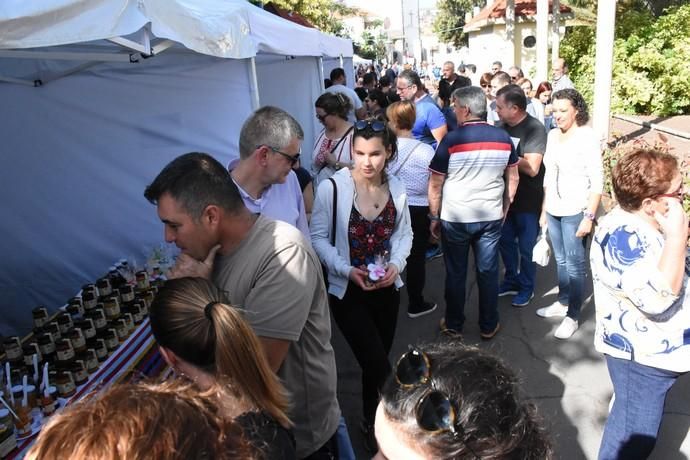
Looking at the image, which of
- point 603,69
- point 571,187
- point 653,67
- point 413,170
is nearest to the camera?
point 571,187

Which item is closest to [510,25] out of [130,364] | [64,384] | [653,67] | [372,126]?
[653,67]

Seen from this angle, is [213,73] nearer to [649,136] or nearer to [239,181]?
[239,181]

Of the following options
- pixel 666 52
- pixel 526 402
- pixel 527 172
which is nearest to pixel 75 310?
pixel 526 402

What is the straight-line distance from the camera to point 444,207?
3.76 meters

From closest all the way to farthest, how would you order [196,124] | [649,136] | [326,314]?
1. [326,314]
2. [196,124]
3. [649,136]

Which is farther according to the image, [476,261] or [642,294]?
[476,261]

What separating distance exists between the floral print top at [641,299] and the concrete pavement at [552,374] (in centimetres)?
50

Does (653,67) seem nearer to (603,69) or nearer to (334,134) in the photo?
(603,69)

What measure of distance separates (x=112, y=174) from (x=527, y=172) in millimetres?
3219

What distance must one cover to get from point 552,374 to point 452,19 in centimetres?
5349

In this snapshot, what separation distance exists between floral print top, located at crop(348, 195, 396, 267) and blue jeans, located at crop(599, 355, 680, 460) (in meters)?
1.23

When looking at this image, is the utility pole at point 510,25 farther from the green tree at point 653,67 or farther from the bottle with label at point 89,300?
the bottle with label at point 89,300

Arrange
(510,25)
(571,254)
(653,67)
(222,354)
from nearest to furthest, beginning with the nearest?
(222,354) < (571,254) < (653,67) < (510,25)

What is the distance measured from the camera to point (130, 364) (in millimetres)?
2572
